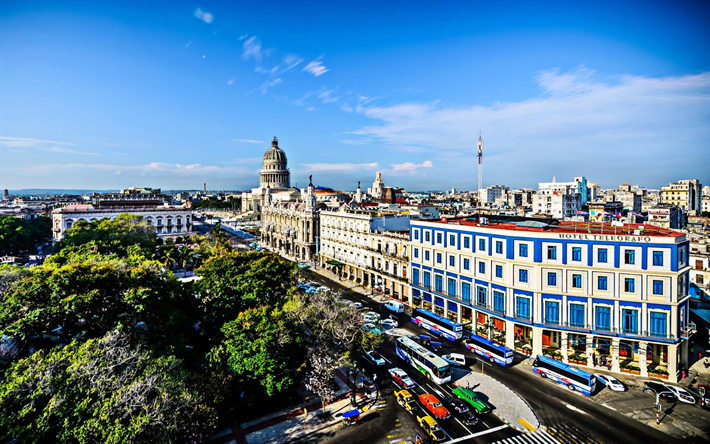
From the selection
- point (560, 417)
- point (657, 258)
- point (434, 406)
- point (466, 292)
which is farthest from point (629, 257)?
point (434, 406)

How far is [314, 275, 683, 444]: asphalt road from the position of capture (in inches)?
1131

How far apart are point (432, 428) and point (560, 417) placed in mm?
11043

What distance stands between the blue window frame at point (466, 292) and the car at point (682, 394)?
2066 cm

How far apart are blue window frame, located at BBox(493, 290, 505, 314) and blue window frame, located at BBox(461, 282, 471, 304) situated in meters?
3.81

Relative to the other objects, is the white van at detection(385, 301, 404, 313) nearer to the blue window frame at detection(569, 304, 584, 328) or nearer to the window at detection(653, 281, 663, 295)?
the blue window frame at detection(569, 304, 584, 328)

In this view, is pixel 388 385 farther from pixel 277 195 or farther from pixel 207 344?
pixel 277 195

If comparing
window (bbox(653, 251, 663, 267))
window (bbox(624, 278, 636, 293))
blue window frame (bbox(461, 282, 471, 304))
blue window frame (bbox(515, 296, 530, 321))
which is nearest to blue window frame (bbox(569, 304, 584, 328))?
blue window frame (bbox(515, 296, 530, 321))

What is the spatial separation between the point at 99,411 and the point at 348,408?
18.4 meters

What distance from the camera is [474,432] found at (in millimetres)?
29422

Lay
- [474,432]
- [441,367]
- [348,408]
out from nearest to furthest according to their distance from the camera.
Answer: [474,432]
[348,408]
[441,367]

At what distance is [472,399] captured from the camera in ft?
107

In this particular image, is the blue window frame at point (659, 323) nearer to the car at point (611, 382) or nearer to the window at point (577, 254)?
the car at point (611, 382)

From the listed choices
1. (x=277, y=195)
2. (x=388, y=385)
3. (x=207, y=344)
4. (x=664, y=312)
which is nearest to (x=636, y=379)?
(x=664, y=312)

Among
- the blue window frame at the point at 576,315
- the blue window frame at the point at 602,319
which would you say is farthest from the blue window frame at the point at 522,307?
the blue window frame at the point at 602,319
